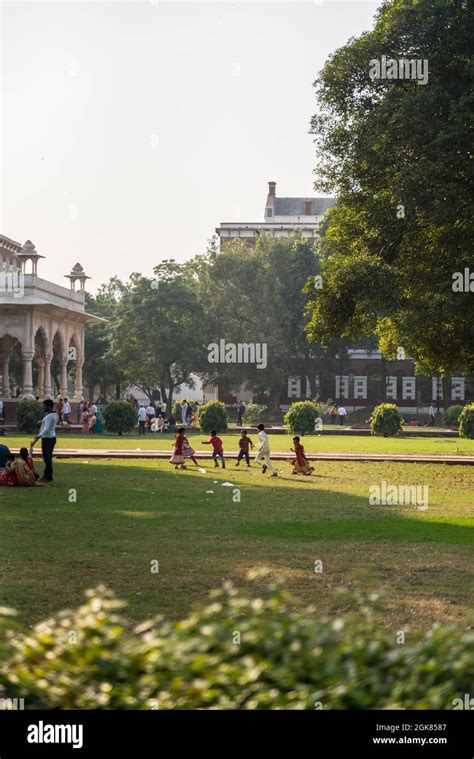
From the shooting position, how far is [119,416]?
41906 millimetres

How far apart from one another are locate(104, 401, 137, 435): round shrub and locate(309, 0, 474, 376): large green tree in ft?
62.3

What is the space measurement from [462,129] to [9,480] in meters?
9.89

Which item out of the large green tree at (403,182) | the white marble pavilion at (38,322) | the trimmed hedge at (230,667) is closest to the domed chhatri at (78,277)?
the white marble pavilion at (38,322)

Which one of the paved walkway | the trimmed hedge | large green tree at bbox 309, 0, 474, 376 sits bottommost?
the paved walkway

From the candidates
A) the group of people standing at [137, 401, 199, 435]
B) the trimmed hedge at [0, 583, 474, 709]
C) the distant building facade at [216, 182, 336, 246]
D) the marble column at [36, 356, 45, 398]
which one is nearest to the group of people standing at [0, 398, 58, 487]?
the trimmed hedge at [0, 583, 474, 709]

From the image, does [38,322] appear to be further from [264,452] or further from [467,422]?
[264,452]

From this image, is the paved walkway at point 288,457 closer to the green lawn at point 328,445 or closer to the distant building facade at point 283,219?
the green lawn at point 328,445

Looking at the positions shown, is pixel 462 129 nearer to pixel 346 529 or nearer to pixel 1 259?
pixel 346 529

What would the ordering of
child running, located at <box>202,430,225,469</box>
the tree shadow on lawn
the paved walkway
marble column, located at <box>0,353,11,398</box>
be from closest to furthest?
the tree shadow on lawn → child running, located at <box>202,430,225,469</box> → the paved walkway → marble column, located at <box>0,353,11,398</box>

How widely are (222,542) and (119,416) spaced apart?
3039 centimetres

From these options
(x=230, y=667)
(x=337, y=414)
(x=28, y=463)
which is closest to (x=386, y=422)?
(x=337, y=414)

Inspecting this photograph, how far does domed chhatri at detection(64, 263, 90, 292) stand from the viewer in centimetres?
5400

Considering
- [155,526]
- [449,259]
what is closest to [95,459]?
[449,259]
